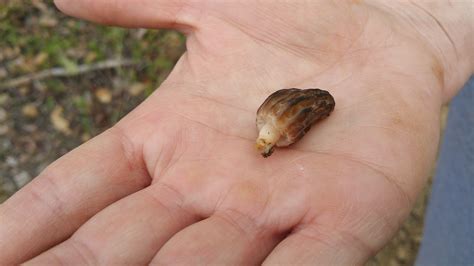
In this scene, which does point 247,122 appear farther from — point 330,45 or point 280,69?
point 330,45

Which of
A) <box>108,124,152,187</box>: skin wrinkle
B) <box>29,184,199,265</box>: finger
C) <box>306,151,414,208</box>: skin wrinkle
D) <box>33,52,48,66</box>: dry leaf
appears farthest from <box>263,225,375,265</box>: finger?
<box>33,52,48,66</box>: dry leaf

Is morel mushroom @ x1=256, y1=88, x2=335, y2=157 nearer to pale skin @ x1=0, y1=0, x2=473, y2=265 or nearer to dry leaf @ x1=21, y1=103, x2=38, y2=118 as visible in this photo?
pale skin @ x1=0, y1=0, x2=473, y2=265

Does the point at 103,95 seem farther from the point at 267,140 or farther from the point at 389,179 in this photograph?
the point at 389,179

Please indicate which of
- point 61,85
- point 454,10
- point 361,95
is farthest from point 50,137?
point 454,10

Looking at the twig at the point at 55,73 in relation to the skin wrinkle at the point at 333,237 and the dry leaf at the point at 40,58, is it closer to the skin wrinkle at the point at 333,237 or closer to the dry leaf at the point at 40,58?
the dry leaf at the point at 40,58

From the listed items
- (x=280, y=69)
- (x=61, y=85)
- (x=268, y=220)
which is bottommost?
(x=61, y=85)

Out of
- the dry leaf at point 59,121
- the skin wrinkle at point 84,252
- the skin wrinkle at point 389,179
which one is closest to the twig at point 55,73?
the dry leaf at point 59,121
